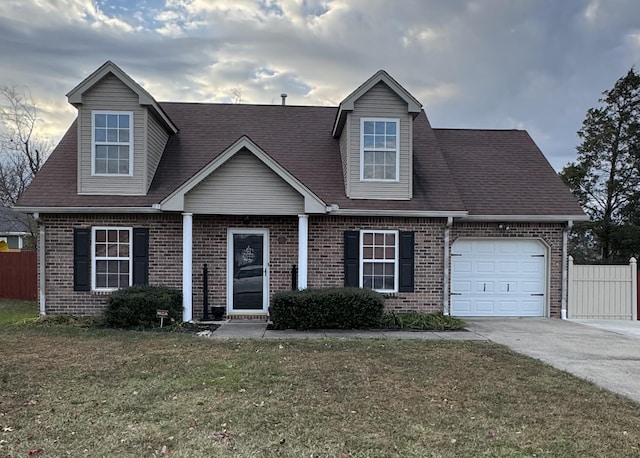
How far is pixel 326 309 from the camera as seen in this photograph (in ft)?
32.9

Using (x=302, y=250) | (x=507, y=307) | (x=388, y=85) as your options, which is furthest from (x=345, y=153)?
(x=507, y=307)

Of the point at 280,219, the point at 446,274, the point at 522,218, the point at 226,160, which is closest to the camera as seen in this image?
the point at 226,160

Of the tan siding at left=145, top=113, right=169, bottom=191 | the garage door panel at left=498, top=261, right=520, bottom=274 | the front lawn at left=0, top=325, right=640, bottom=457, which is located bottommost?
the front lawn at left=0, top=325, right=640, bottom=457

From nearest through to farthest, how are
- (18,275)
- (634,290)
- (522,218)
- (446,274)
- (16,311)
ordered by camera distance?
(446,274), (522,218), (634,290), (16,311), (18,275)

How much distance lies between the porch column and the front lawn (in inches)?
112

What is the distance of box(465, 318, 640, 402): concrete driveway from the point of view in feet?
22.4

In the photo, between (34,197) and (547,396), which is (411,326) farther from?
(34,197)

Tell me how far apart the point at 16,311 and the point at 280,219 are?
7918mm

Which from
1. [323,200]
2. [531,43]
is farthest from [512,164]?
[323,200]

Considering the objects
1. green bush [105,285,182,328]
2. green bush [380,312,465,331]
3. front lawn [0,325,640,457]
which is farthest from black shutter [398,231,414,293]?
green bush [105,285,182,328]

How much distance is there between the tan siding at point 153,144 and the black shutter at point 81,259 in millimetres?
1935

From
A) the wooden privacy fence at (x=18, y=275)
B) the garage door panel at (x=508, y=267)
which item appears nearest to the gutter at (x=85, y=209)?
the wooden privacy fence at (x=18, y=275)

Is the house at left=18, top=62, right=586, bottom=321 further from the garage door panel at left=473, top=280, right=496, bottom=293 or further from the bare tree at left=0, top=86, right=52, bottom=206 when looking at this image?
the bare tree at left=0, top=86, right=52, bottom=206

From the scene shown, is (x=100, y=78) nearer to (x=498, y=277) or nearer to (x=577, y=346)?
(x=498, y=277)
